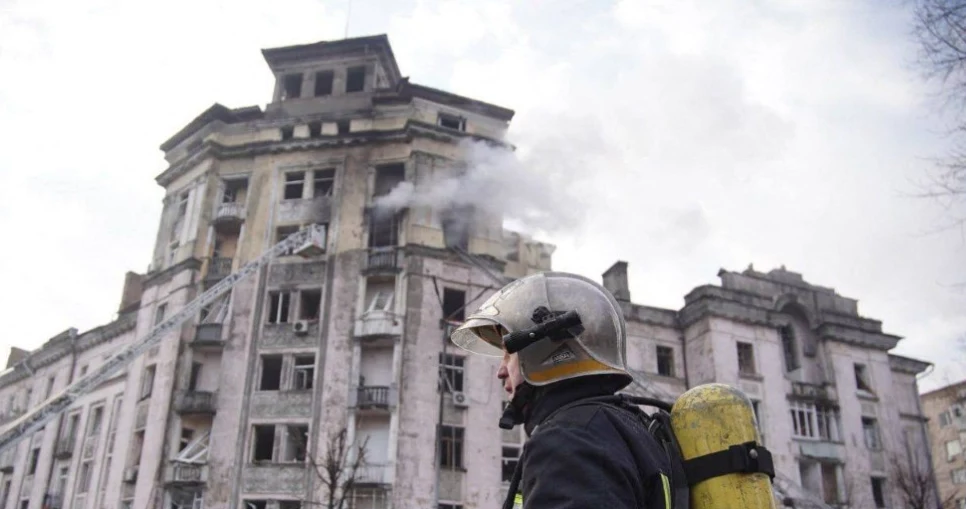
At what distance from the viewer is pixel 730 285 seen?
115 feet

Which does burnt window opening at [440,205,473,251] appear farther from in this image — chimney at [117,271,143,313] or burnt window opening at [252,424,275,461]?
chimney at [117,271,143,313]

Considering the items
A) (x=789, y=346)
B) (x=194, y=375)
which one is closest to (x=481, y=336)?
(x=194, y=375)

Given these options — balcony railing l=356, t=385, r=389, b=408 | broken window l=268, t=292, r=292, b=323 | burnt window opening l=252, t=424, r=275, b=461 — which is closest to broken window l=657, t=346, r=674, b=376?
balcony railing l=356, t=385, r=389, b=408

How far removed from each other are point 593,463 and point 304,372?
28.9m

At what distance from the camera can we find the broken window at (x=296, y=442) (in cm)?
2862

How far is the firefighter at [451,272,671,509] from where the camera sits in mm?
2283

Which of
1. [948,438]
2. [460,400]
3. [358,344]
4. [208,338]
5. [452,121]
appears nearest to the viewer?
[460,400]

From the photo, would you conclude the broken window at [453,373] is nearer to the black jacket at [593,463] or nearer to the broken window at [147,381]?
the broken window at [147,381]

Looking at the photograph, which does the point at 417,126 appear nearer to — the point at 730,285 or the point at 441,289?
the point at 441,289

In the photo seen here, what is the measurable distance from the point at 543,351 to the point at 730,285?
33966 millimetres

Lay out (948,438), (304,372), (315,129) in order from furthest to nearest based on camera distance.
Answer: (948,438) → (315,129) → (304,372)

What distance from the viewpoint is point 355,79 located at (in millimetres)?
37938

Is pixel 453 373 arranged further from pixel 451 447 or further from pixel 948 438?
pixel 948 438

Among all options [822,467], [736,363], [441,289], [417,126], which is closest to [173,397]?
[441,289]
